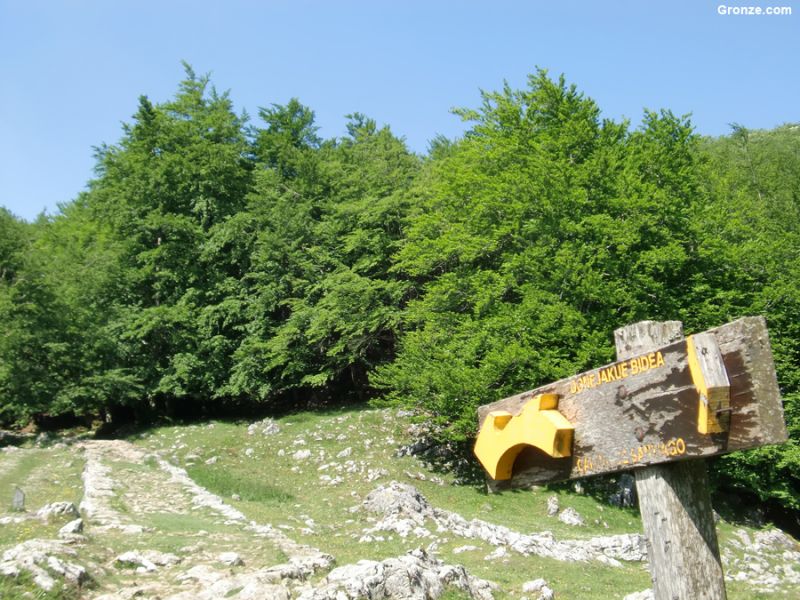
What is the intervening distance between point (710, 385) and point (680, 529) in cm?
76

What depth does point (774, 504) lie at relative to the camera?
2122 cm

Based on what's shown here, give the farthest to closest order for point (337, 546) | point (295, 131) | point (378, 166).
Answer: point (295, 131), point (378, 166), point (337, 546)

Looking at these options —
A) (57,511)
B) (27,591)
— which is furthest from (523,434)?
(57,511)

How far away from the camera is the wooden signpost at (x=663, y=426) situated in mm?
1987

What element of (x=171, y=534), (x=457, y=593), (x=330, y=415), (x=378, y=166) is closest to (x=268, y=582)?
(x=457, y=593)

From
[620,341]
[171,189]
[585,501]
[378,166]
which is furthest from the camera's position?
[171,189]

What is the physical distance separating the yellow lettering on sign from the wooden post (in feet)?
0.27

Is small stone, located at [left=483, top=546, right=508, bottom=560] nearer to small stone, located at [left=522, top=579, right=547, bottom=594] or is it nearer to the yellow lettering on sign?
small stone, located at [left=522, top=579, right=547, bottom=594]

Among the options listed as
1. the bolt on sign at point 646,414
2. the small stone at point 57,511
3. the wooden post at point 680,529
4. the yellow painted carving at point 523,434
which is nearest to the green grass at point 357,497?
the small stone at point 57,511

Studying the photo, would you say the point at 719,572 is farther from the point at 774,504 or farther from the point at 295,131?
the point at 295,131

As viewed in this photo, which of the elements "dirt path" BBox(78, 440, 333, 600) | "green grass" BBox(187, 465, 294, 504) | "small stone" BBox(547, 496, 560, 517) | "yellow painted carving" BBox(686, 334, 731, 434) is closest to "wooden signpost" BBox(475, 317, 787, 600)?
"yellow painted carving" BBox(686, 334, 731, 434)

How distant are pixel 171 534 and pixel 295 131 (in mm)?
30682

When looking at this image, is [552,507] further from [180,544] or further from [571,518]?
[180,544]

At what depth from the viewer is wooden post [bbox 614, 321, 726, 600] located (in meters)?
2.36
